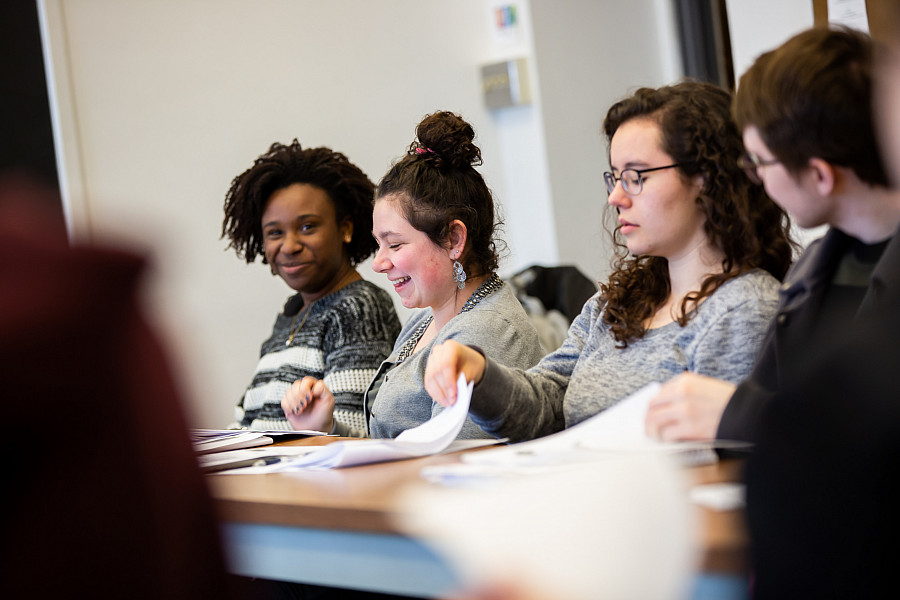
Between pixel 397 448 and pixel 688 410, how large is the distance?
0.43 meters

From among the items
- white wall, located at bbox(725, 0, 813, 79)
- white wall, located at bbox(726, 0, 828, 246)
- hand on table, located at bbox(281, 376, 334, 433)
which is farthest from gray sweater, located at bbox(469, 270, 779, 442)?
white wall, located at bbox(725, 0, 813, 79)

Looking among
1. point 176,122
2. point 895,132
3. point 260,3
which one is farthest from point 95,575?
point 260,3

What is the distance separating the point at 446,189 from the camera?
200 centimetres

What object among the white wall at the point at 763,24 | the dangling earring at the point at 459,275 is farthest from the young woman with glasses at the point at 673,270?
the white wall at the point at 763,24

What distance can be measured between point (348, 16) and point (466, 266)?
232cm

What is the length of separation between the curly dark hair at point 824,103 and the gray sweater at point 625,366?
30 cm

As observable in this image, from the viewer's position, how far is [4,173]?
3016 mm

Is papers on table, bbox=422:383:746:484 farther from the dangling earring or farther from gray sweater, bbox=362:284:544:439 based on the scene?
the dangling earring

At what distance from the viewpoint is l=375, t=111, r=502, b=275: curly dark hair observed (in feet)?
6.49

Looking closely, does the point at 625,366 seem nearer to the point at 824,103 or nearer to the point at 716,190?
the point at 716,190

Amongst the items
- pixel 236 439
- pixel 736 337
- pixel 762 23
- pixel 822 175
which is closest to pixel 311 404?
pixel 236 439

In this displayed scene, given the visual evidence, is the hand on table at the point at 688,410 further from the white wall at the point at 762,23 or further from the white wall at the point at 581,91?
the white wall at the point at 581,91

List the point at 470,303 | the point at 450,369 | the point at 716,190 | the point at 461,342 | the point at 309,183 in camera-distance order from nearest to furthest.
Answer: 1. the point at 450,369
2. the point at 716,190
3. the point at 461,342
4. the point at 470,303
5. the point at 309,183

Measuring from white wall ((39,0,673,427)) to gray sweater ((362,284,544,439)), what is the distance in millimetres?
1255
